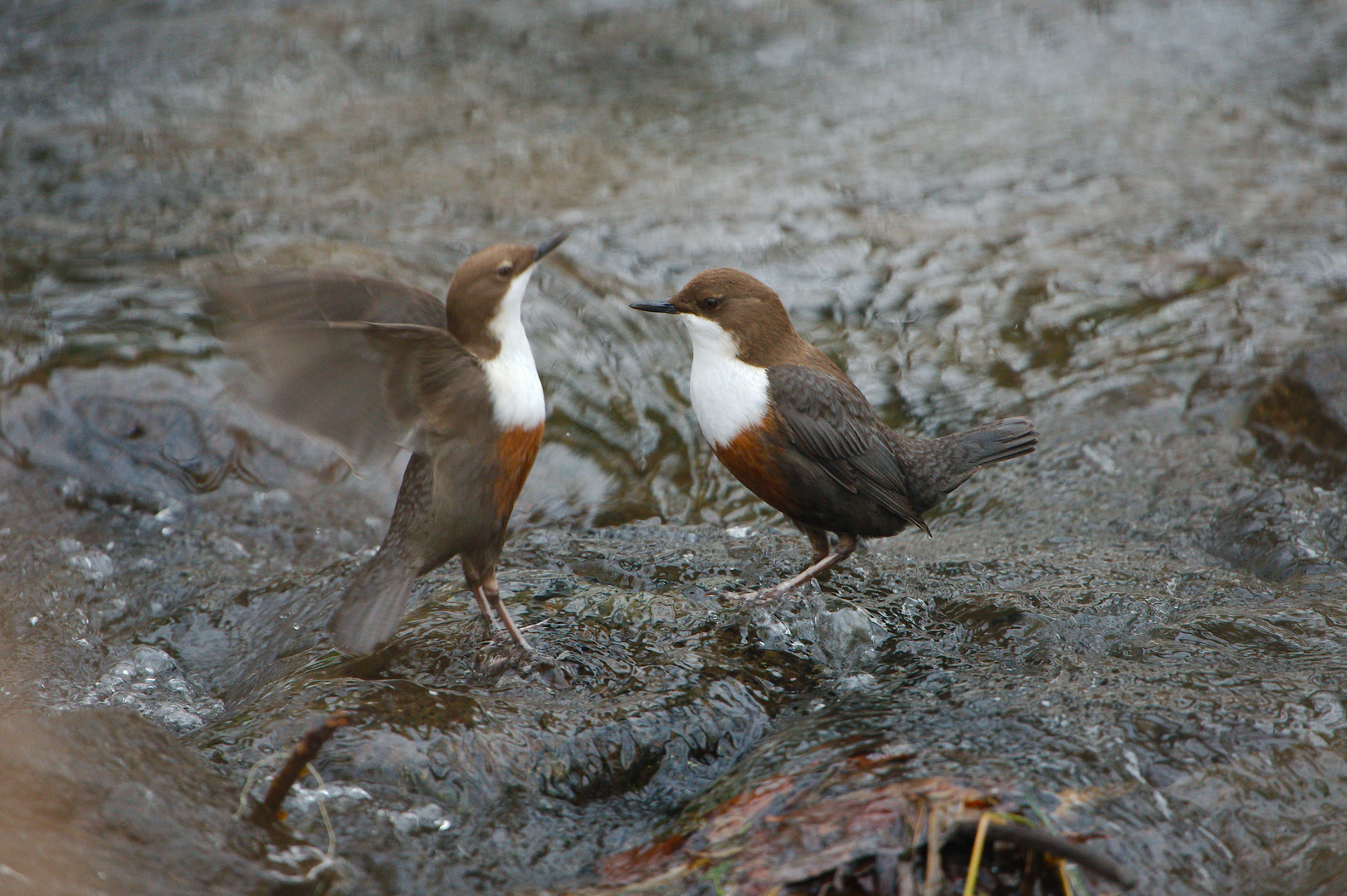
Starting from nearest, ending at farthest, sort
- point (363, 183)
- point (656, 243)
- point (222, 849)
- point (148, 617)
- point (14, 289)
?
point (222, 849)
point (148, 617)
point (14, 289)
point (656, 243)
point (363, 183)

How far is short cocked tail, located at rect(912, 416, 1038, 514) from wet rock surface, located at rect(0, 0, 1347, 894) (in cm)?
33

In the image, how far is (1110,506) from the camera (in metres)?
4.76

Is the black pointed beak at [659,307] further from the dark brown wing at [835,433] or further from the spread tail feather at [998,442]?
the spread tail feather at [998,442]

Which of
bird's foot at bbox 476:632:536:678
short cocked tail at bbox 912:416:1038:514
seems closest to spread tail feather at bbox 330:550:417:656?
bird's foot at bbox 476:632:536:678

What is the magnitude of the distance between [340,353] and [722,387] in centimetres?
150

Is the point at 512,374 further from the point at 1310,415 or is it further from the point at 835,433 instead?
the point at 1310,415

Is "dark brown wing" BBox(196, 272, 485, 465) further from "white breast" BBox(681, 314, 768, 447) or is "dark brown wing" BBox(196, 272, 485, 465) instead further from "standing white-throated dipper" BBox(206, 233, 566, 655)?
"white breast" BBox(681, 314, 768, 447)

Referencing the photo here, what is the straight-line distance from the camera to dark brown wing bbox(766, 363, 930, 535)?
4000mm

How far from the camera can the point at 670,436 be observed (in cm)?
550

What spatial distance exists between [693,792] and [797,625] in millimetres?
776

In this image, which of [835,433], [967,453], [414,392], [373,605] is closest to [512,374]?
[414,392]

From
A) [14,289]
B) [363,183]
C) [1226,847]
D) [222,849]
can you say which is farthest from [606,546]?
[363,183]

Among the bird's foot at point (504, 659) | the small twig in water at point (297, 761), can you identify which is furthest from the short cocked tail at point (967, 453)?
the small twig in water at point (297, 761)

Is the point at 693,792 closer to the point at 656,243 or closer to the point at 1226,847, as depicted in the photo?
the point at 1226,847
